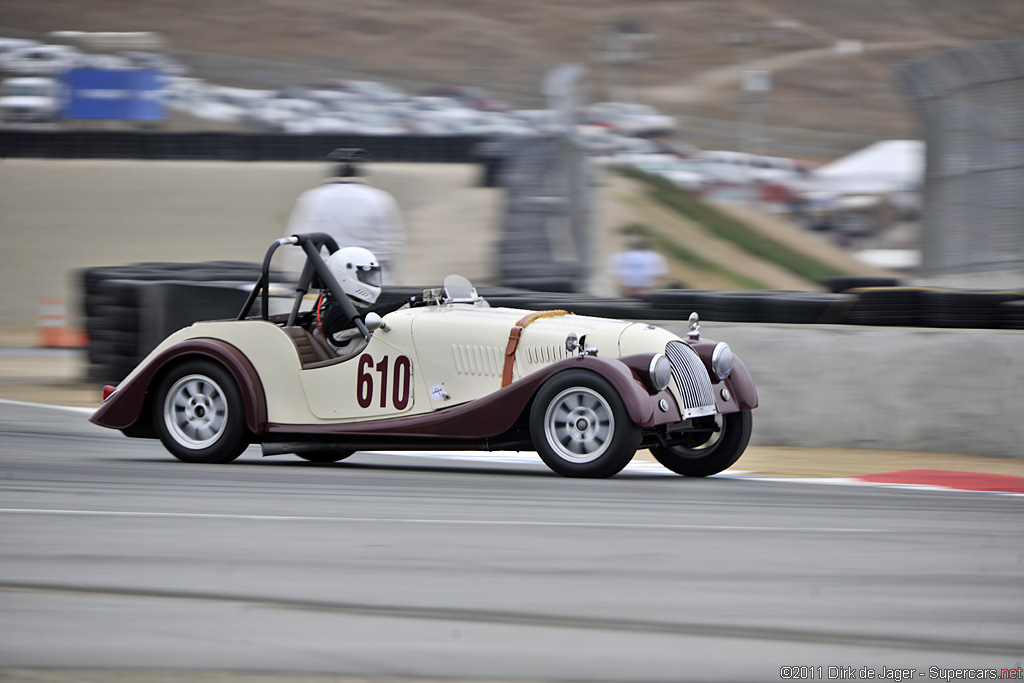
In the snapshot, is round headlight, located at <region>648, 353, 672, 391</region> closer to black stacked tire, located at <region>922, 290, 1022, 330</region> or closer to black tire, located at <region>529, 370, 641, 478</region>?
black tire, located at <region>529, 370, 641, 478</region>

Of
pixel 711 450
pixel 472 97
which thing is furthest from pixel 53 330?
pixel 472 97

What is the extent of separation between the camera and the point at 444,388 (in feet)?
26.1

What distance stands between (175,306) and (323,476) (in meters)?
4.53

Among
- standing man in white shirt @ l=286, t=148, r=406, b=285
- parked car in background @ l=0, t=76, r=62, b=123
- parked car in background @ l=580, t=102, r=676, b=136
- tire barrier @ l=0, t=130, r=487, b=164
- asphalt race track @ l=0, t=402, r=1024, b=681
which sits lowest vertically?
asphalt race track @ l=0, t=402, r=1024, b=681

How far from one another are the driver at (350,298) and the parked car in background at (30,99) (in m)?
23.1

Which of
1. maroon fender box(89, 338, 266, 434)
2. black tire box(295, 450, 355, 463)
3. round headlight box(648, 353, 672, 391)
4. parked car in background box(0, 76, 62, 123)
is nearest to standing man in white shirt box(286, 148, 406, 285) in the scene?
black tire box(295, 450, 355, 463)

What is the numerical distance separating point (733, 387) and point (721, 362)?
184 mm

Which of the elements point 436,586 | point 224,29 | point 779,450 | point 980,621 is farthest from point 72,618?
point 224,29

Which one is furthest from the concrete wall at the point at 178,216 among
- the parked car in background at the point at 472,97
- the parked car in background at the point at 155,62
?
the parked car in background at the point at 472,97

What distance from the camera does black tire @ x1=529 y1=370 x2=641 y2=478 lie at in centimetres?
738

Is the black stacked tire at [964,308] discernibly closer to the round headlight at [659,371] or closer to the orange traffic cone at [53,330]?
the round headlight at [659,371]

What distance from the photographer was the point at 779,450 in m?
9.99

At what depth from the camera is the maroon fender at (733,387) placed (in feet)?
26.6

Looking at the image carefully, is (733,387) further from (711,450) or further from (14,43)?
(14,43)
